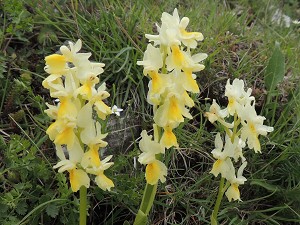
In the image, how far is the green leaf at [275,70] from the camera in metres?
2.55

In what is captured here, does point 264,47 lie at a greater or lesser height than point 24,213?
greater

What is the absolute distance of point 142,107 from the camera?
2.38 metres

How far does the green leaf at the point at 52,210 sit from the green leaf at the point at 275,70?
3.70 feet

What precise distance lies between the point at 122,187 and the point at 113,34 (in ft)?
2.64

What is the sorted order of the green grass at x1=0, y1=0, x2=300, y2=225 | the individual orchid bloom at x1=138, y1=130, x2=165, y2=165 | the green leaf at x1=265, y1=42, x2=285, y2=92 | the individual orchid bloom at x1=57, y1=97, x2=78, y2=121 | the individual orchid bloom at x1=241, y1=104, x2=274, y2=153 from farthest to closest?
the green leaf at x1=265, y1=42, x2=285, y2=92 → the green grass at x1=0, y1=0, x2=300, y2=225 → the individual orchid bloom at x1=241, y1=104, x2=274, y2=153 → the individual orchid bloom at x1=138, y1=130, x2=165, y2=165 → the individual orchid bloom at x1=57, y1=97, x2=78, y2=121

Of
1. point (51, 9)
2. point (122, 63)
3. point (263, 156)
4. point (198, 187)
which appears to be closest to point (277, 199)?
point (263, 156)

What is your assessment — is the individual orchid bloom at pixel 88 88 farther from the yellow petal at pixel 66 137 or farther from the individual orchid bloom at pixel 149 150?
the individual orchid bloom at pixel 149 150

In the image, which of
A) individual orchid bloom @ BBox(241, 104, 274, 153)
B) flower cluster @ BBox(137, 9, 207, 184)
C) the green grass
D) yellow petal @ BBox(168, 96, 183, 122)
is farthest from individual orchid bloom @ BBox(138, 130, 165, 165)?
the green grass

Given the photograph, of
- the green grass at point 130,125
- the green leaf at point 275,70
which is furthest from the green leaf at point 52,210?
the green leaf at point 275,70

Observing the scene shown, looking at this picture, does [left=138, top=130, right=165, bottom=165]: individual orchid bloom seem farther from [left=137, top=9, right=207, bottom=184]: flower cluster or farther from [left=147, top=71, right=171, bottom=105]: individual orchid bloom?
[left=147, top=71, right=171, bottom=105]: individual orchid bloom

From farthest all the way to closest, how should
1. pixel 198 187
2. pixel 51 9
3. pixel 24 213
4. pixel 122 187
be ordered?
pixel 51 9, pixel 198 187, pixel 122 187, pixel 24 213

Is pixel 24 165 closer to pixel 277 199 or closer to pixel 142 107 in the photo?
pixel 142 107

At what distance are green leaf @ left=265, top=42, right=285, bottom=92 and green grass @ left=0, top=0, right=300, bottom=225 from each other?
62 mm

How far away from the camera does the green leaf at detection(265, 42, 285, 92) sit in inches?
100
